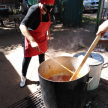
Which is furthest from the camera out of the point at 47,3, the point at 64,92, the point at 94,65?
the point at 94,65

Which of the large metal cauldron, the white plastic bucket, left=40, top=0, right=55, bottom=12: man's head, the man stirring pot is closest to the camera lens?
the large metal cauldron

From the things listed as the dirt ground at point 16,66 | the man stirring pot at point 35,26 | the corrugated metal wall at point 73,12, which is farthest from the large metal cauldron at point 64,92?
the corrugated metal wall at point 73,12

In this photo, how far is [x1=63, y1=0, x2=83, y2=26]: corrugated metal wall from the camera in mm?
8094

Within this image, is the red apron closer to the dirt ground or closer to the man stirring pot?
the man stirring pot

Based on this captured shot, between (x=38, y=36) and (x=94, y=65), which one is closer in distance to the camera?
(x=94, y=65)

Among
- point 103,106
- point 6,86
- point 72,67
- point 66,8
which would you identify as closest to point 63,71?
point 72,67

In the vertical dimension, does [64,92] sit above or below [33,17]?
below

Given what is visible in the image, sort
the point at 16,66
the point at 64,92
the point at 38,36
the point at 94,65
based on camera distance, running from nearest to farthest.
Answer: the point at 64,92 → the point at 94,65 → the point at 38,36 → the point at 16,66

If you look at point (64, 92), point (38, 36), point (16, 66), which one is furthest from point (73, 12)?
point (64, 92)

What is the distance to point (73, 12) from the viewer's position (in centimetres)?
832

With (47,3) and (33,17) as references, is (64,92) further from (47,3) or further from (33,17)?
(47,3)

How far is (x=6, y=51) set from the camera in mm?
4988

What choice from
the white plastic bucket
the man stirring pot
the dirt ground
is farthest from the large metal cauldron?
the dirt ground

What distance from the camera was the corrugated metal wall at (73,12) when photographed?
8.09m
